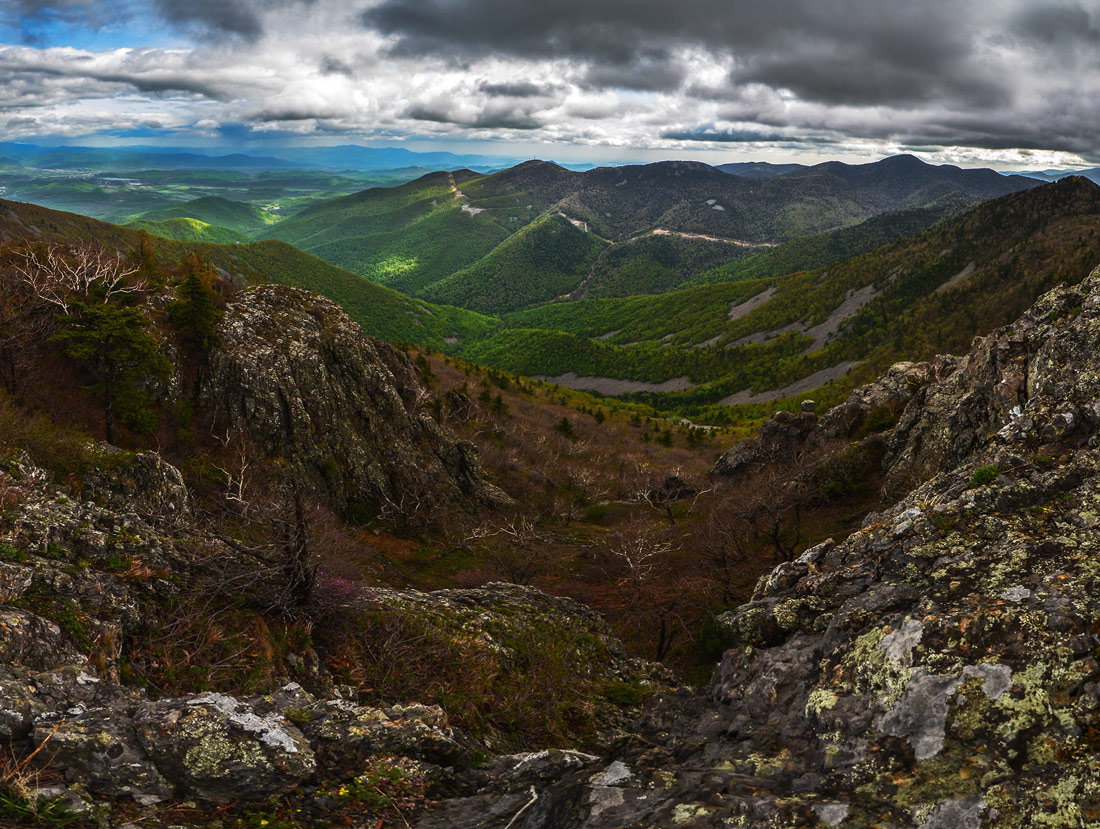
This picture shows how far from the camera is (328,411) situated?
46.8 m

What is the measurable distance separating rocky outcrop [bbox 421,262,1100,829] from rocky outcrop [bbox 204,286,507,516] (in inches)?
1432

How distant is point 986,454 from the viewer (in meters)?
16.3

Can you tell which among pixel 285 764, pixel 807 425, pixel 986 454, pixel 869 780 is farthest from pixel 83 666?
pixel 807 425

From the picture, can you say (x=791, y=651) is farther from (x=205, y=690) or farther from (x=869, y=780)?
(x=205, y=690)

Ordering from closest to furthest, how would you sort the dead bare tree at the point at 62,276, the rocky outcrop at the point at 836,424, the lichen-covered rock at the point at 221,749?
the lichen-covered rock at the point at 221,749 < the dead bare tree at the point at 62,276 < the rocky outcrop at the point at 836,424

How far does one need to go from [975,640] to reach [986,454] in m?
9.60

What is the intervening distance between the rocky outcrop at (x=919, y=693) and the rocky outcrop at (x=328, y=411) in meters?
36.4

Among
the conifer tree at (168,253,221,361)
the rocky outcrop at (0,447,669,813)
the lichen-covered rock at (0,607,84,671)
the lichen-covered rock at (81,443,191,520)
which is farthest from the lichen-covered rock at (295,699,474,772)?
the conifer tree at (168,253,221,361)

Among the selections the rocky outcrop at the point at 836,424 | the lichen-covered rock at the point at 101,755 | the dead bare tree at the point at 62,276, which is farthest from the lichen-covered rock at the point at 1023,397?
the dead bare tree at the point at 62,276

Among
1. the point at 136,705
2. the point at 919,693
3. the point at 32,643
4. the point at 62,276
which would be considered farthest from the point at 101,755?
the point at 62,276

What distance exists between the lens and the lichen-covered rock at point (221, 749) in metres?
8.27

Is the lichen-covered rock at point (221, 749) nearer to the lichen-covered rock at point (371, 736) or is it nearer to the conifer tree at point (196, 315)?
the lichen-covered rock at point (371, 736)

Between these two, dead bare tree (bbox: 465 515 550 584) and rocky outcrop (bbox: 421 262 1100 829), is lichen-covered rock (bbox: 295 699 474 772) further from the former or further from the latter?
dead bare tree (bbox: 465 515 550 584)

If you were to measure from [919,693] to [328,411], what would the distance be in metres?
46.2
